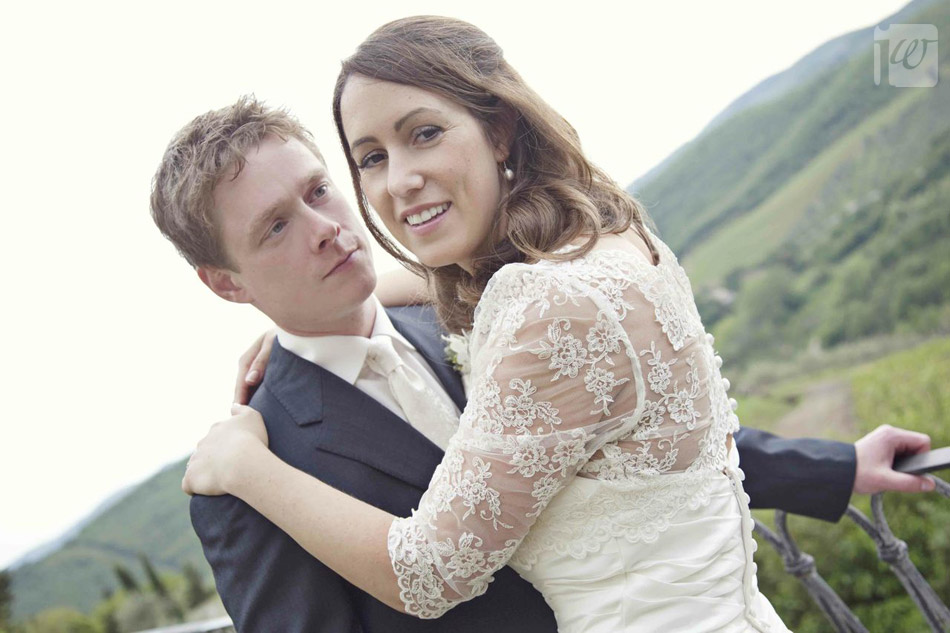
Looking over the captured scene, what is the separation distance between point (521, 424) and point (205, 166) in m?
1.13

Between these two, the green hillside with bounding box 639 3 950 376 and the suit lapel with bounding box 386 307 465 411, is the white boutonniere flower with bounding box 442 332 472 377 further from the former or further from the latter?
the green hillside with bounding box 639 3 950 376

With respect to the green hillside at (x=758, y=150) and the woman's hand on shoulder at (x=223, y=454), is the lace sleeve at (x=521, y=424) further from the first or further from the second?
the green hillside at (x=758, y=150)

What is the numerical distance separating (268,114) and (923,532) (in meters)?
2.83

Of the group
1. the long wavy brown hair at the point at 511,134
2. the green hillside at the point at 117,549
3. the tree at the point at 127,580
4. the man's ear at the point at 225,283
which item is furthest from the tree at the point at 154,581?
the long wavy brown hair at the point at 511,134

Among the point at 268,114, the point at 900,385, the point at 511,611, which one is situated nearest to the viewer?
the point at 511,611

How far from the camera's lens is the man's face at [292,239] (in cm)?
228

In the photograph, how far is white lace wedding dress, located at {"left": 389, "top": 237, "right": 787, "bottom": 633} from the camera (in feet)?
5.63

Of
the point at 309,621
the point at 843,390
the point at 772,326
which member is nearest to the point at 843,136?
the point at 772,326

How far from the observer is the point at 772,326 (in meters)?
4.85

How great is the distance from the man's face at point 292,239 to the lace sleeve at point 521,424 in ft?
2.20

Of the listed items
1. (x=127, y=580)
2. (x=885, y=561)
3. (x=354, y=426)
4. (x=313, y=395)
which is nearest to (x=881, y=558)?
(x=885, y=561)

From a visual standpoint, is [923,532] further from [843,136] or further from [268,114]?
[268,114]

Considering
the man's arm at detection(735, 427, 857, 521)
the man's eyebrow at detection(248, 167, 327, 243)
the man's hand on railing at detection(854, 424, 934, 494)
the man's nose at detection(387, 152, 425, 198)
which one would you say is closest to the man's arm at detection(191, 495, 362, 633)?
the man's eyebrow at detection(248, 167, 327, 243)

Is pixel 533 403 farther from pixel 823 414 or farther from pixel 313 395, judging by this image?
pixel 823 414
